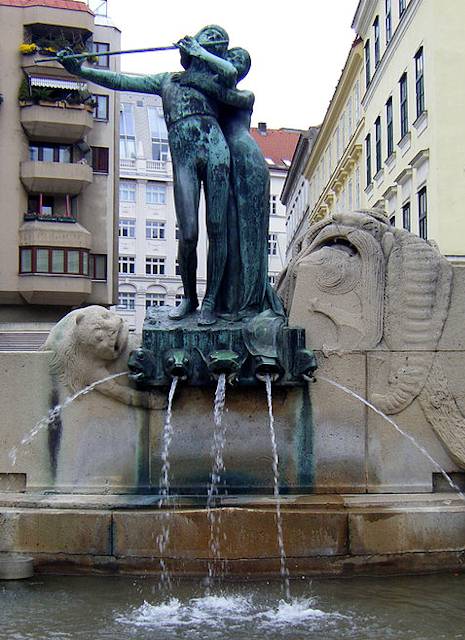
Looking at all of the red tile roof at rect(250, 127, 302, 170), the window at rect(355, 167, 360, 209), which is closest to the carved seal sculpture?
the window at rect(355, 167, 360, 209)

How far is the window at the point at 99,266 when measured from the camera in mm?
42719

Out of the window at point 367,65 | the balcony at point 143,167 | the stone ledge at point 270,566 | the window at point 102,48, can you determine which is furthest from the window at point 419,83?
the balcony at point 143,167

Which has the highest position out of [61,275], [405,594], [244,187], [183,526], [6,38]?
[6,38]

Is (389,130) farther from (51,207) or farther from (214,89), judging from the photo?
(214,89)

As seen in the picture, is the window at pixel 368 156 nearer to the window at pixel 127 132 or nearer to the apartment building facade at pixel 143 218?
the apartment building facade at pixel 143 218

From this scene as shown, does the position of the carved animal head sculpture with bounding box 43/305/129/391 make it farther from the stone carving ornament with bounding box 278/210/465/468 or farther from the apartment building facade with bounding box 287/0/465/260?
the apartment building facade with bounding box 287/0/465/260

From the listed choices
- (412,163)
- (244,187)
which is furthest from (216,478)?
(412,163)

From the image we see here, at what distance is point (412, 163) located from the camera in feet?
103

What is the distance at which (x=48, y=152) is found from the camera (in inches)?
1647

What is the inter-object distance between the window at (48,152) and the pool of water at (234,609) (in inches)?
1477

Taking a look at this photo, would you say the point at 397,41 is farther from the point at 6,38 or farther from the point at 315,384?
the point at 315,384

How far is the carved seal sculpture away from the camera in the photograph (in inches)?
257

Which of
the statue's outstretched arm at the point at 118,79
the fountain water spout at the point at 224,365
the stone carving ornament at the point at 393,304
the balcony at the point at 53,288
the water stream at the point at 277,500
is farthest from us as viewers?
the balcony at the point at 53,288

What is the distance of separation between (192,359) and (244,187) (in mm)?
1360
